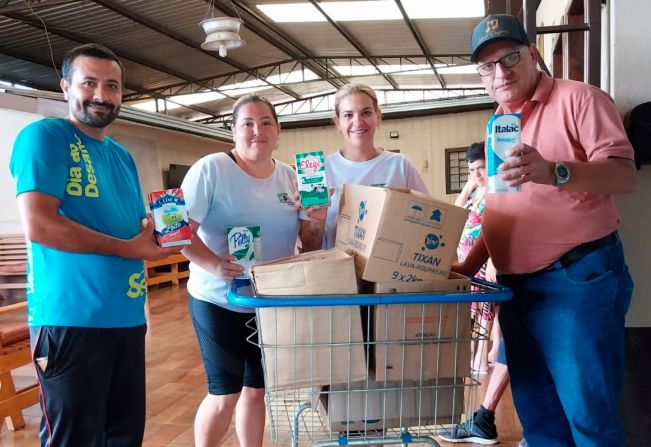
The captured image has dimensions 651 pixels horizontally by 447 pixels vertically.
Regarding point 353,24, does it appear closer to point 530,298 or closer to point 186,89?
point 186,89

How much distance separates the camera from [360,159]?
224cm

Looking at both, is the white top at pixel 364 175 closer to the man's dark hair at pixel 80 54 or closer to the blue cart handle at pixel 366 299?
the blue cart handle at pixel 366 299

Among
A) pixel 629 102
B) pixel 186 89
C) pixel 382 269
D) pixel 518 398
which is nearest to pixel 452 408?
pixel 518 398

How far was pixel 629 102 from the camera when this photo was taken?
1.82 metres

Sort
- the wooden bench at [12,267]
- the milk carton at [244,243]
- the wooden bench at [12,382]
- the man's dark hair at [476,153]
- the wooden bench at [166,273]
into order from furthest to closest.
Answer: the wooden bench at [166,273] → the wooden bench at [12,267] → the man's dark hair at [476,153] → the wooden bench at [12,382] → the milk carton at [244,243]

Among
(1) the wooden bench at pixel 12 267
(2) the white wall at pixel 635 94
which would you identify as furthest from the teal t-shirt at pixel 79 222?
(1) the wooden bench at pixel 12 267

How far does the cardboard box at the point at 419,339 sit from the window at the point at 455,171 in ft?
38.8

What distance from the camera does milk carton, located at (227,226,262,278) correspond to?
1925 mm

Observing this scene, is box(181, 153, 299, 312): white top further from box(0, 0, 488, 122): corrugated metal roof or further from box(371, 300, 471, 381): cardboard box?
box(0, 0, 488, 122): corrugated metal roof

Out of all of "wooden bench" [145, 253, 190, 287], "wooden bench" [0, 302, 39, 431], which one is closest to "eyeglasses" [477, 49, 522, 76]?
"wooden bench" [0, 302, 39, 431]

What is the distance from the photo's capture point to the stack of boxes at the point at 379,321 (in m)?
1.44

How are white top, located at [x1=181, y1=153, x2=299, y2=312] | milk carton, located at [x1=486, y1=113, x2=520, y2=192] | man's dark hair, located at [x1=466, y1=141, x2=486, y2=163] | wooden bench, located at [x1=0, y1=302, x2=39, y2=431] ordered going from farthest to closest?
man's dark hair, located at [x1=466, y1=141, x2=486, y2=163] → wooden bench, located at [x1=0, y1=302, x2=39, y2=431] → white top, located at [x1=181, y1=153, x2=299, y2=312] → milk carton, located at [x1=486, y1=113, x2=520, y2=192]

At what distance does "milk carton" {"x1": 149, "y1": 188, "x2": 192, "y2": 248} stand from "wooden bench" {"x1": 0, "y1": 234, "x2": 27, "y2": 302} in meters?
6.86

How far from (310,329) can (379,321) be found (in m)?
0.18
